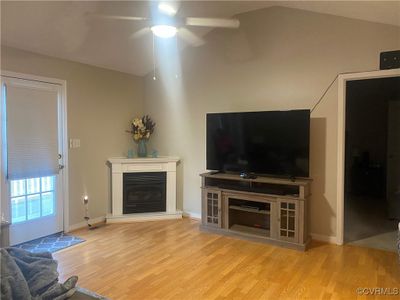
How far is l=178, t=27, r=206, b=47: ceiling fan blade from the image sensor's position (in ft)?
14.0

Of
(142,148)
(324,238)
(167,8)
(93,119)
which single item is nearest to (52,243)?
(93,119)

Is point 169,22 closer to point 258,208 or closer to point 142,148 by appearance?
point 142,148

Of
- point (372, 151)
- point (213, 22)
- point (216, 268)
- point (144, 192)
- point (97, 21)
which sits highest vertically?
point (213, 22)

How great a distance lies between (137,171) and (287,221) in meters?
2.36

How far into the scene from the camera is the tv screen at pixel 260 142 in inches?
139

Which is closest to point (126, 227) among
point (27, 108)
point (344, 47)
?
point (27, 108)

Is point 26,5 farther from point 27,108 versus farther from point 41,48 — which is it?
point 27,108

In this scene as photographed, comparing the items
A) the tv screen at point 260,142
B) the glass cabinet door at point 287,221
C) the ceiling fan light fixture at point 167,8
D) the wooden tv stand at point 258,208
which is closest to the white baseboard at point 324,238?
the wooden tv stand at point 258,208

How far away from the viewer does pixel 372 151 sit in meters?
6.12

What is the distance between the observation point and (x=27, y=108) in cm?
356

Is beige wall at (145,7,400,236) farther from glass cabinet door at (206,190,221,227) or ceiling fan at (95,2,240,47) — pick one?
glass cabinet door at (206,190,221,227)

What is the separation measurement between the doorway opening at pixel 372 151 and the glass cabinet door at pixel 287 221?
1.56 m

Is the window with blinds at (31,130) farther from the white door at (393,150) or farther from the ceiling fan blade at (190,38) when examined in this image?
the white door at (393,150)

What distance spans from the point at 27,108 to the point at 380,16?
4061mm
